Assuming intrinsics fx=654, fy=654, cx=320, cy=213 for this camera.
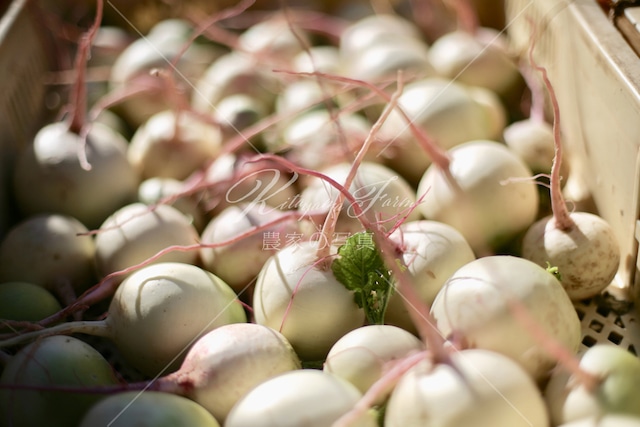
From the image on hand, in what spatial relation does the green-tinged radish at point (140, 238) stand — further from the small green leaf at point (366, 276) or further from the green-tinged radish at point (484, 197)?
the green-tinged radish at point (484, 197)

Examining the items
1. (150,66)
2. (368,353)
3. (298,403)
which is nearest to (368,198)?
(368,353)

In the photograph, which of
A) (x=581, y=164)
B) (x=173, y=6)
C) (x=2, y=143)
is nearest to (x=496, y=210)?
(x=581, y=164)

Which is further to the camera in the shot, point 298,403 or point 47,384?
point 47,384

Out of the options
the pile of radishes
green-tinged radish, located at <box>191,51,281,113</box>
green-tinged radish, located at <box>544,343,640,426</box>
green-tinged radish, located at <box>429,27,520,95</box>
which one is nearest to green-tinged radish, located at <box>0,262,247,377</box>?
the pile of radishes

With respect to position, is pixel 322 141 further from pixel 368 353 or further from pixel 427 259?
pixel 368 353

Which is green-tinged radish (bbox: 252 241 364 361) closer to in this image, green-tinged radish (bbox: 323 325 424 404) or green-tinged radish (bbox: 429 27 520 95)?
green-tinged radish (bbox: 323 325 424 404)

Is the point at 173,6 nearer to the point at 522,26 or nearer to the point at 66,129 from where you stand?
the point at 66,129

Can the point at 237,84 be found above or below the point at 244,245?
above
